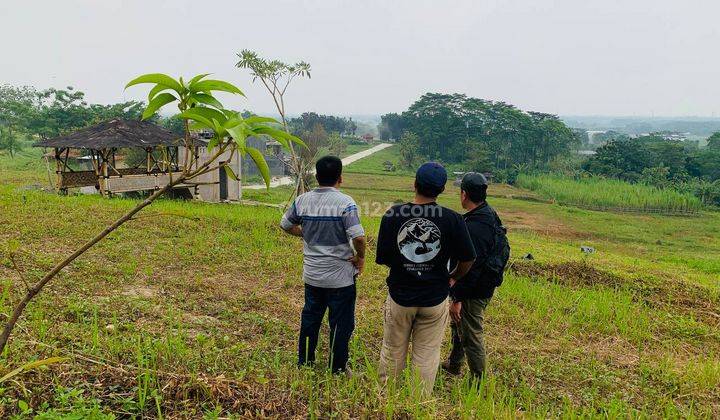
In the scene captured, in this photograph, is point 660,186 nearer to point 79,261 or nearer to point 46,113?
point 79,261

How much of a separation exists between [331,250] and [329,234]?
11 cm

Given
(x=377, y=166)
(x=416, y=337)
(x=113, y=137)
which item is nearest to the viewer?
(x=416, y=337)

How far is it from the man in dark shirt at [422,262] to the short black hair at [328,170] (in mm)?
454

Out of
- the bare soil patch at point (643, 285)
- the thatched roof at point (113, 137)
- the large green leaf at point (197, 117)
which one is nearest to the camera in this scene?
the large green leaf at point (197, 117)

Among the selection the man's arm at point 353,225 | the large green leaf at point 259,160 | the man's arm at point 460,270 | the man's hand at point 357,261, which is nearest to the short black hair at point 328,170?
the man's arm at point 353,225

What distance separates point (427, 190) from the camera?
2.80 m

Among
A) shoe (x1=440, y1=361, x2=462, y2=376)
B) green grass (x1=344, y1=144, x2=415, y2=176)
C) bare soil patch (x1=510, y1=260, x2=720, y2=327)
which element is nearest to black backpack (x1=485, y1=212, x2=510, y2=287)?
shoe (x1=440, y1=361, x2=462, y2=376)

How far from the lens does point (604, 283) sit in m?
6.92

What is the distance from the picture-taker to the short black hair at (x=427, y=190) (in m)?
2.79

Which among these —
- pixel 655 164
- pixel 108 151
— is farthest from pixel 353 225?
pixel 655 164

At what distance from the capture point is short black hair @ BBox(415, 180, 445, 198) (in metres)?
2.79

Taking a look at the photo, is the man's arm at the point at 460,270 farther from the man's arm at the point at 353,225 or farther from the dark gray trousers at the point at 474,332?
the man's arm at the point at 353,225

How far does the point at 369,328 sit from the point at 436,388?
50.0 inches

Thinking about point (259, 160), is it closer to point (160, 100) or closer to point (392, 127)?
point (160, 100)
